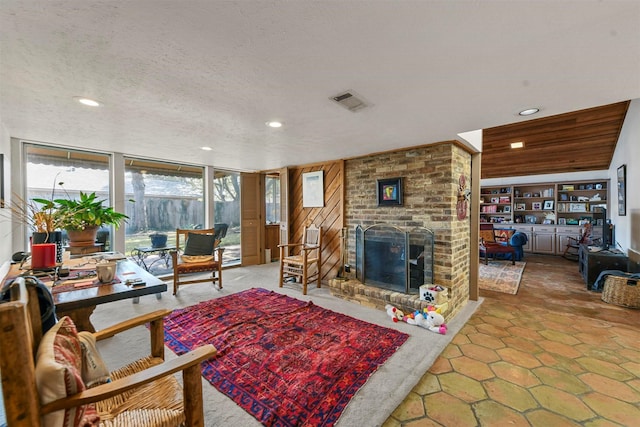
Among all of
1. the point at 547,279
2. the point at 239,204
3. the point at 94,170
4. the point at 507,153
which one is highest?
the point at 507,153

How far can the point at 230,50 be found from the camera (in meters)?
1.34

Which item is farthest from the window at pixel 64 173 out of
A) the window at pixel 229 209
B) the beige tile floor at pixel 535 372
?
the beige tile floor at pixel 535 372

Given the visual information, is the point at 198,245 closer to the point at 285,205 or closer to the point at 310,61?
the point at 285,205

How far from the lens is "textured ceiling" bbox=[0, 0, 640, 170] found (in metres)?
1.08

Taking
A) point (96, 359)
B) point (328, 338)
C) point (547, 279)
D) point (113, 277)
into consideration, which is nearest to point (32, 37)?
point (113, 277)

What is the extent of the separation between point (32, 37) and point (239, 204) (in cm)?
429

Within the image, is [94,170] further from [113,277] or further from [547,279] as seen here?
[547,279]

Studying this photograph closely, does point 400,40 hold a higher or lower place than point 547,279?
higher

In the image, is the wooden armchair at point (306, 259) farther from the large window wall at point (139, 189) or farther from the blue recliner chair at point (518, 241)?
the blue recliner chair at point (518, 241)

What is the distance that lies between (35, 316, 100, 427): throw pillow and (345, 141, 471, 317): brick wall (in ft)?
9.94

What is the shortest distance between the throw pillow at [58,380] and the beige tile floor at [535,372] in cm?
146

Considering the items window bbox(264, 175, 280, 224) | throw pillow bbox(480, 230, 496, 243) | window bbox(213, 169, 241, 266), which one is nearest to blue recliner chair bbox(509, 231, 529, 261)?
throw pillow bbox(480, 230, 496, 243)

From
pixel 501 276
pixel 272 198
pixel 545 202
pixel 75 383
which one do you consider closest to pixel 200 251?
pixel 272 198

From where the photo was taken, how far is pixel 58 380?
793 millimetres
